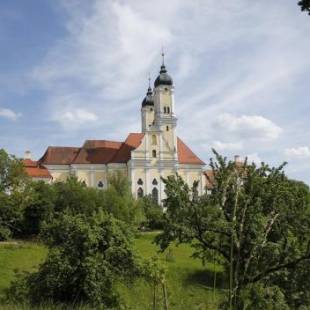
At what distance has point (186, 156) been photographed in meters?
81.9

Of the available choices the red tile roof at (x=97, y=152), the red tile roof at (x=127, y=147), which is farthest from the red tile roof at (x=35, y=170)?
the red tile roof at (x=127, y=147)

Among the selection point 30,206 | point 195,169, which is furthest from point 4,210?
point 195,169

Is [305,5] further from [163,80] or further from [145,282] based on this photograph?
[163,80]

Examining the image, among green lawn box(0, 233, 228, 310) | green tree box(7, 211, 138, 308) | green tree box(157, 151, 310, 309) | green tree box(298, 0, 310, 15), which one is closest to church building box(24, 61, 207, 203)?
green lawn box(0, 233, 228, 310)

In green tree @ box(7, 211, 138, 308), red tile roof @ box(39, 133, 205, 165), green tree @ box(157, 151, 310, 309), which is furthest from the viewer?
red tile roof @ box(39, 133, 205, 165)

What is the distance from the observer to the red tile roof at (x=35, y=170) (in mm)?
74562

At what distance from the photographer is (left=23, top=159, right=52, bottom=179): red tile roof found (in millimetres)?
74562

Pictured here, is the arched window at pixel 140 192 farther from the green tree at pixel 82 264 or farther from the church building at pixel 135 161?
the green tree at pixel 82 264

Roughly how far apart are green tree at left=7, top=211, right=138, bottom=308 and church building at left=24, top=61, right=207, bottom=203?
159ft

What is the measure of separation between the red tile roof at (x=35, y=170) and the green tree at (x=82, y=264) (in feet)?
156

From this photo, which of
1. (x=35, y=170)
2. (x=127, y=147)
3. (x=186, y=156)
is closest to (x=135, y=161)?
(x=127, y=147)

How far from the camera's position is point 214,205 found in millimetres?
19281

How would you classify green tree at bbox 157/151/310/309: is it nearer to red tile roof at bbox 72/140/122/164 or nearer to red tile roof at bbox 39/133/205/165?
red tile roof at bbox 39/133/205/165

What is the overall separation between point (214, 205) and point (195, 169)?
61.5 metres
